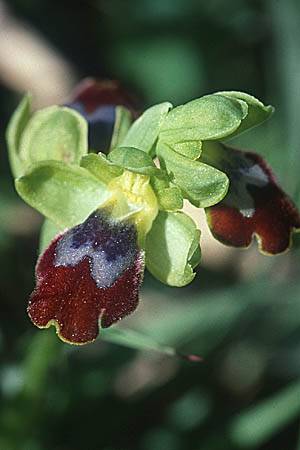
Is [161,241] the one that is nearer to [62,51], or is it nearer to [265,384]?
[265,384]

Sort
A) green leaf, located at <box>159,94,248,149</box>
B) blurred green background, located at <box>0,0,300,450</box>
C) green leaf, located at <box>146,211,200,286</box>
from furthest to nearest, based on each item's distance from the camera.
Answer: blurred green background, located at <box>0,0,300,450</box>, green leaf, located at <box>146,211,200,286</box>, green leaf, located at <box>159,94,248,149</box>

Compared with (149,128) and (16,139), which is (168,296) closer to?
(16,139)

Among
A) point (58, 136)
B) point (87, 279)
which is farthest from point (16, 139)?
point (87, 279)

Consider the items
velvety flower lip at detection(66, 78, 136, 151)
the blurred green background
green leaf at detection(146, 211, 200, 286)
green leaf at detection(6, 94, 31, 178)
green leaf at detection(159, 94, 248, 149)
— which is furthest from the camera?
the blurred green background

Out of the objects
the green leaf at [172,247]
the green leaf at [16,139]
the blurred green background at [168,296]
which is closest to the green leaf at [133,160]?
the green leaf at [172,247]

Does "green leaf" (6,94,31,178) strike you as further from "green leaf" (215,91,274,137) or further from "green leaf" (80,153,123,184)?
"green leaf" (215,91,274,137)

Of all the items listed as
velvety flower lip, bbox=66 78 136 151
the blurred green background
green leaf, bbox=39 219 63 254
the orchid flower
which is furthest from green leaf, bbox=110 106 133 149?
the blurred green background

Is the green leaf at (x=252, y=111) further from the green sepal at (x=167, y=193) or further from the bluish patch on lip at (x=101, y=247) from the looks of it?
the bluish patch on lip at (x=101, y=247)
